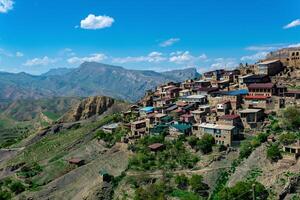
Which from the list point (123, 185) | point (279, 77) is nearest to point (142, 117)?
point (123, 185)

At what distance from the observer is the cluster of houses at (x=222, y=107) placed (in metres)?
59.8

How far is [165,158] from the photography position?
59.3 metres

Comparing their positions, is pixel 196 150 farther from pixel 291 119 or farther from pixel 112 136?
pixel 112 136

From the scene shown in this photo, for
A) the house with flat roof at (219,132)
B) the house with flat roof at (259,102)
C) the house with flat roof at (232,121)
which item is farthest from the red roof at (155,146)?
the house with flat roof at (259,102)

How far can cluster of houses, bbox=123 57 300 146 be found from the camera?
5981cm

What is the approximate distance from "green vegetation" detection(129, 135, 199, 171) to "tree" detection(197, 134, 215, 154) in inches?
68.3

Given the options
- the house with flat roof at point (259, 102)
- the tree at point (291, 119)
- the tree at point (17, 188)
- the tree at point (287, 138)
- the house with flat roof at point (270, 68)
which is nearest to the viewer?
the tree at point (287, 138)

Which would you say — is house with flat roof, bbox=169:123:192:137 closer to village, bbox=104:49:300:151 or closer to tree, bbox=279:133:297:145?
village, bbox=104:49:300:151

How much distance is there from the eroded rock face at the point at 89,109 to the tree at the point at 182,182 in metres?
82.4

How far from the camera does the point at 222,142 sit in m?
57.5

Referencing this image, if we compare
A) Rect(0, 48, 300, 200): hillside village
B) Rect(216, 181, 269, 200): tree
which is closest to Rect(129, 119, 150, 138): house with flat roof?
Rect(0, 48, 300, 200): hillside village

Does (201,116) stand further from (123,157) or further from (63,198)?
(63,198)

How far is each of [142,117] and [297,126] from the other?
33222mm

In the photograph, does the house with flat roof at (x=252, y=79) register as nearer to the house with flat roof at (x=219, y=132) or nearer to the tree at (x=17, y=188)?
the house with flat roof at (x=219, y=132)
